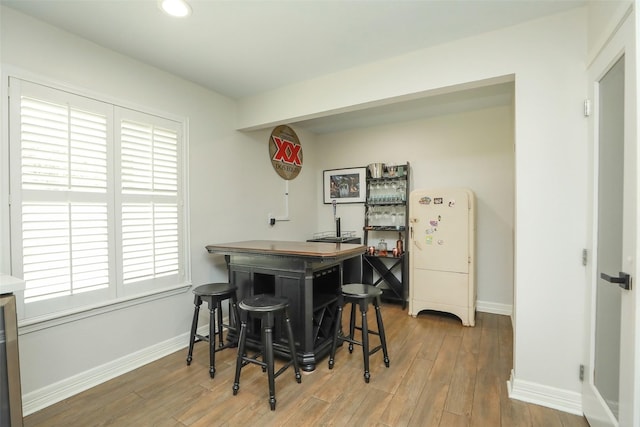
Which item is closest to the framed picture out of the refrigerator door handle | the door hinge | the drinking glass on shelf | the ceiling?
the drinking glass on shelf

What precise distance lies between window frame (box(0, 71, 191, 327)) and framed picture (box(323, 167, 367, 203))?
2.48 meters

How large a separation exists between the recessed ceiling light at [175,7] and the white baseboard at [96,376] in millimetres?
2646

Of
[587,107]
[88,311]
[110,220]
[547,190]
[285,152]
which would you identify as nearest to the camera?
[587,107]

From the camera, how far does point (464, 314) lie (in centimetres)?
344

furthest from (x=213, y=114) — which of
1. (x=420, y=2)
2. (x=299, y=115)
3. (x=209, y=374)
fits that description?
(x=209, y=374)

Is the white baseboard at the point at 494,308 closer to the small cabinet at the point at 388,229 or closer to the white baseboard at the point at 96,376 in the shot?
the small cabinet at the point at 388,229

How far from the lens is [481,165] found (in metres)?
3.85

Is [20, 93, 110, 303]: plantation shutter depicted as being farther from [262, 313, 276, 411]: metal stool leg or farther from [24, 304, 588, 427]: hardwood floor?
[262, 313, 276, 411]: metal stool leg

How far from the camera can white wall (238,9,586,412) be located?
1900mm

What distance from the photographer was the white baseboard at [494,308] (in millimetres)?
3732

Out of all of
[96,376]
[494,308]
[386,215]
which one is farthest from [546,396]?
[96,376]

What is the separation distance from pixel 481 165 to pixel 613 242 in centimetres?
246

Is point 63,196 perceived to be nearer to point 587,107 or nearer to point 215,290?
point 215,290

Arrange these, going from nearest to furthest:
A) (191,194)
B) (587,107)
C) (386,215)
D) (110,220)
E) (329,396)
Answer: (587,107)
(329,396)
(110,220)
(191,194)
(386,215)
